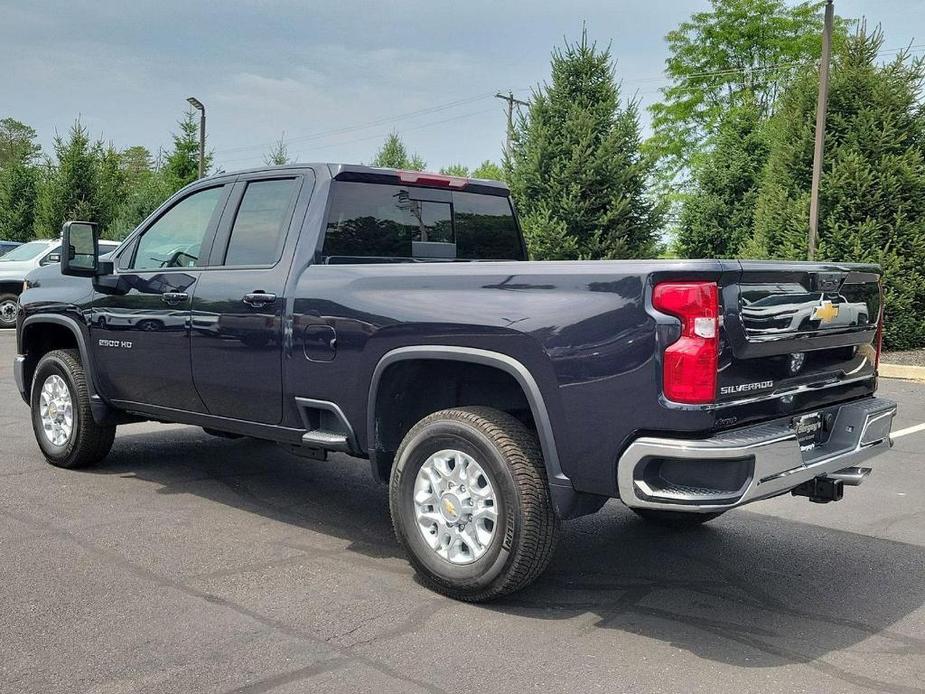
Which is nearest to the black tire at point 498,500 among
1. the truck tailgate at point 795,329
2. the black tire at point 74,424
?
the truck tailgate at point 795,329

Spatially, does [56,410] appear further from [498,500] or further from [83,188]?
[83,188]

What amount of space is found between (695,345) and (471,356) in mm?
1028

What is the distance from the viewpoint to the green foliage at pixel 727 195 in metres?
22.7

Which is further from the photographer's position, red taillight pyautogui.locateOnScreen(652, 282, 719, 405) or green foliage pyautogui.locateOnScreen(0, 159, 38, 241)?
green foliage pyautogui.locateOnScreen(0, 159, 38, 241)

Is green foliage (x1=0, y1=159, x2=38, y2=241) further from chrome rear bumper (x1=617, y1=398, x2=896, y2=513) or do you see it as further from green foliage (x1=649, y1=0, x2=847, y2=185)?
chrome rear bumper (x1=617, y1=398, x2=896, y2=513)

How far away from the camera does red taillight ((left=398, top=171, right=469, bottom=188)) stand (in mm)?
5374

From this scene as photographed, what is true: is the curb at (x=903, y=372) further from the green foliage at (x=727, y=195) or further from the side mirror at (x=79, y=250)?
the side mirror at (x=79, y=250)

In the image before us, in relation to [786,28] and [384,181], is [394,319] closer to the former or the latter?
[384,181]

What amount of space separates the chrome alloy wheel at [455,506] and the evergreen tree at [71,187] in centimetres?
3265

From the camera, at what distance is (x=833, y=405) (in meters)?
4.25

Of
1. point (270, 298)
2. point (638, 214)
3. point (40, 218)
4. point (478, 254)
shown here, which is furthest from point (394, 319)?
point (40, 218)

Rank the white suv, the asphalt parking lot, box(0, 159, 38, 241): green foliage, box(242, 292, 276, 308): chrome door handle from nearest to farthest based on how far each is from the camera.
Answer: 1. the asphalt parking lot
2. box(242, 292, 276, 308): chrome door handle
3. the white suv
4. box(0, 159, 38, 241): green foliage

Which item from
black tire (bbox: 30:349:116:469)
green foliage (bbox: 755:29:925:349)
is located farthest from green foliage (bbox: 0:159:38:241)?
black tire (bbox: 30:349:116:469)

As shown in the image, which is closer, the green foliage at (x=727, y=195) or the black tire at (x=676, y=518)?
the black tire at (x=676, y=518)
